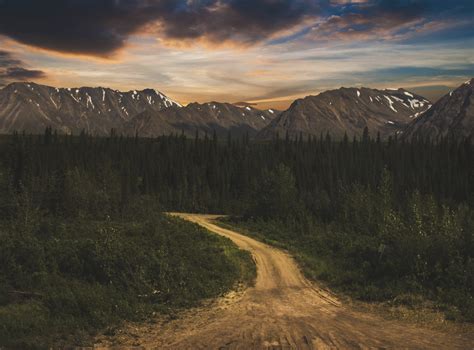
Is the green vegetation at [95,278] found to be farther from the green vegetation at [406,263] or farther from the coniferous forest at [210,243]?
the green vegetation at [406,263]

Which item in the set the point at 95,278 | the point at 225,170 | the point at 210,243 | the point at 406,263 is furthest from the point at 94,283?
the point at 225,170

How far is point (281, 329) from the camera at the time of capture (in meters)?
16.6

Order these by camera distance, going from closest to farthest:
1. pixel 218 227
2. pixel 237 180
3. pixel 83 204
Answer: pixel 218 227, pixel 83 204, pixel 237 180

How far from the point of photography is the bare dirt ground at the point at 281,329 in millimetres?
15219

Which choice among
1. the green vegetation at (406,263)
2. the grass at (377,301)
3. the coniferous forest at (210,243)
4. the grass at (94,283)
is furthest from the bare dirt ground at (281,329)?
the green vegetation at (406,263)

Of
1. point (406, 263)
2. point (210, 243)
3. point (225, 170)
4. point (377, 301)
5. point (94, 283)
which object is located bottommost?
point (210, 243)

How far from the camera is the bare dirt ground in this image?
15.2m

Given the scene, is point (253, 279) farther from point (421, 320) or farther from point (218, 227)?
point (218, 227)

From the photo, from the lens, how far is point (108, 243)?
953 inches

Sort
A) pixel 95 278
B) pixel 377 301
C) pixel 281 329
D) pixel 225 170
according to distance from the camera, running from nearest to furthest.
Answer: pixel 281 329
pixel 377 301
pixel 95 278
pixel 225 170

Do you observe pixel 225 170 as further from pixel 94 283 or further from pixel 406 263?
pixel 94 283

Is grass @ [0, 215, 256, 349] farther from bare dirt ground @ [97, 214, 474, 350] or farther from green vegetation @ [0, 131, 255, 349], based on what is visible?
bare dirt ground @ [97, 214, 474, 350]

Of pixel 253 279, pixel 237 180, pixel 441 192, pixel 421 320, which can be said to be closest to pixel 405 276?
pixel 421 320

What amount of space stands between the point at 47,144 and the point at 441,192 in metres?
142
